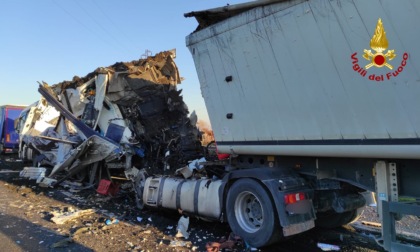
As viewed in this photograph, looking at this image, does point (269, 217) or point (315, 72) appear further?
point (269, 217)

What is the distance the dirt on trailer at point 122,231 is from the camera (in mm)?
4621

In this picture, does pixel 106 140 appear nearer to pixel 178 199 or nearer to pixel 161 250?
pixel 178 199

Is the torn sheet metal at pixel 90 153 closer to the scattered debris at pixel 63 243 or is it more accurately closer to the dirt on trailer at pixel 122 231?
the dirt on trailer at pixel 122 231

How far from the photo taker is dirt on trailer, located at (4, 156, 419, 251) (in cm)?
462

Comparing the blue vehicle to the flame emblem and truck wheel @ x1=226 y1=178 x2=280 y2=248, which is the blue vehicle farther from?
the flame emblem

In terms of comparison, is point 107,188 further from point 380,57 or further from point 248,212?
point 380,57

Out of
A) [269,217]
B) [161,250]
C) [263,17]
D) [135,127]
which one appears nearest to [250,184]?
[269,217]

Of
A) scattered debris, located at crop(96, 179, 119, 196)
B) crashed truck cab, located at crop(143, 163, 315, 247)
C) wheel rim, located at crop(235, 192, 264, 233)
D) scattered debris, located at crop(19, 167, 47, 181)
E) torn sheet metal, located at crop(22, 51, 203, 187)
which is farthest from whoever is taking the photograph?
scattered debris, located at crop(19, 167, 47, 181)

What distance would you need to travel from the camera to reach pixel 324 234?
5.25m

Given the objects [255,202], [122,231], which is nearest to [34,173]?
[122,231]

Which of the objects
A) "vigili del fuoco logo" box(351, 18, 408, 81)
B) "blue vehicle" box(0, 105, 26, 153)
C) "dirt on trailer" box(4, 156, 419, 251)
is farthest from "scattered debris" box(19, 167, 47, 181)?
"vigili del fuoco logo" box(351, 18, 408, 81)

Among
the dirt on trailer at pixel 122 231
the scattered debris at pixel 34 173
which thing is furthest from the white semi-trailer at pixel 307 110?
the scattered debris at pixel 34 173

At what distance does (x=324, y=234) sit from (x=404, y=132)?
2515mm

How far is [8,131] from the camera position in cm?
Result: 1770
